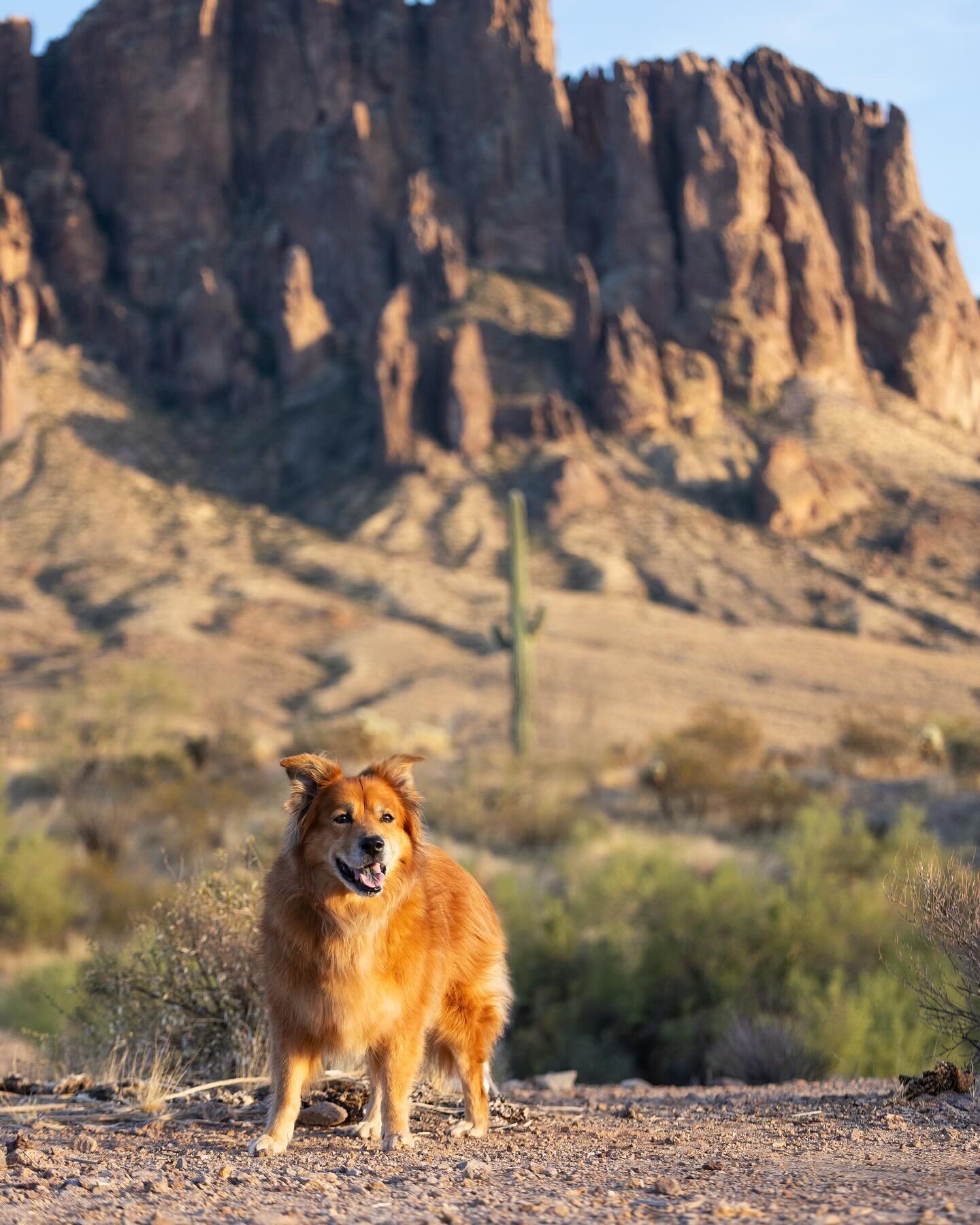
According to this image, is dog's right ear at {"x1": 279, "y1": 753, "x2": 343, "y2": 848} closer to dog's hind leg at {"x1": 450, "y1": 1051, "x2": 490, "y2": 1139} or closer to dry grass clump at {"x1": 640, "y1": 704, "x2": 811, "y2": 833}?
dog's hind leg at {"x1": 450, "y1": 1051, "x2": 490, "y2": 1139}

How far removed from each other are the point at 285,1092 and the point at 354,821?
1165mm

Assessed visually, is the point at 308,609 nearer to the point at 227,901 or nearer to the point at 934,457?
the point at 934,457

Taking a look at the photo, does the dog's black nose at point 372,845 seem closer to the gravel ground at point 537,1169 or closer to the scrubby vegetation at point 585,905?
the gravel ground at point 537,1169

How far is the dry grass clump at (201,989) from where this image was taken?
25.7 feet

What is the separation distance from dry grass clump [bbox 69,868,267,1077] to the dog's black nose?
9.00ft

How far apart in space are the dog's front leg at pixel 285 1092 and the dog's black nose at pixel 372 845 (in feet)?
3.14

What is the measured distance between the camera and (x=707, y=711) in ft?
109

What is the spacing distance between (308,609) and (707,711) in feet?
84.7

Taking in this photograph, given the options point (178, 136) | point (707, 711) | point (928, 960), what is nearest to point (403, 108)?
point (178, 136)

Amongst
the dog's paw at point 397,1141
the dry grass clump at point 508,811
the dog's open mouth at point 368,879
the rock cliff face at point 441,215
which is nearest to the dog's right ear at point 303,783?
the dog's open mouth at point 368,879

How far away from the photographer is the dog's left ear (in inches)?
225

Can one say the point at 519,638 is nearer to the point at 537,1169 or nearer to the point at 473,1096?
the point at 473,1096

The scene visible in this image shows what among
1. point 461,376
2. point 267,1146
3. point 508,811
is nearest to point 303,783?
point 267,1146

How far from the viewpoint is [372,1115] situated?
235 inches
